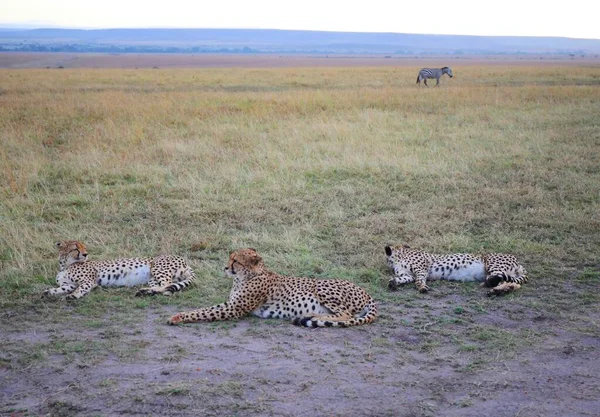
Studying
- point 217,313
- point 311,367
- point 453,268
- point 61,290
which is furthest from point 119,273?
point 453,268

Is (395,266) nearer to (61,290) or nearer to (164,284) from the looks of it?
(164,284)

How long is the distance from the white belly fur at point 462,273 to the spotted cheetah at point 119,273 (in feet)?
7.30

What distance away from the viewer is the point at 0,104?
57.6 ft

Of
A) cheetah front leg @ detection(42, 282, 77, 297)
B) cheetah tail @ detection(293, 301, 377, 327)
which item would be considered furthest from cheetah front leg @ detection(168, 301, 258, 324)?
cheetah front leg @ detection(42, 282, 77, 297)

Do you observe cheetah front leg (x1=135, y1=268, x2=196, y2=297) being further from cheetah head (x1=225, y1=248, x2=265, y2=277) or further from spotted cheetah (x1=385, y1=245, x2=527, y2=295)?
spotted cheetah (x1=385, y1=245, x2=527, y2=295)

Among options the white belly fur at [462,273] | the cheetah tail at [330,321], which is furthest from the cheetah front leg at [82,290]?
the white belly fur at [462,273]

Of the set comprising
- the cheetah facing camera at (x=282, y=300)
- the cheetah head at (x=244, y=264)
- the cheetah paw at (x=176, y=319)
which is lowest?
the cheetah paw at (x=176, y=319)

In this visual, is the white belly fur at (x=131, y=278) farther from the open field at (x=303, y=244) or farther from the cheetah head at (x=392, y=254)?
the cheetah head at (x=392, y=254)

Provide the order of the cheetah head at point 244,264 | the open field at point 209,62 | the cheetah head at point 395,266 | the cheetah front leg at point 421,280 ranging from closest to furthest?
the cheetah head at point 244,264 < the cheetah front leg at point 421,280 < the cheetah head at point 395,266 < the open field at point 209,62

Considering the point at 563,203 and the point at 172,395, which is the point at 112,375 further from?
the point at 563,203

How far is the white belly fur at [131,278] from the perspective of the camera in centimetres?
615

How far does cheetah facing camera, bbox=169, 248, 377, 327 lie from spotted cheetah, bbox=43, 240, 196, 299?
777mm

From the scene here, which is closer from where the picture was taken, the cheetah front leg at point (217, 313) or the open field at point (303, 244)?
the open field at point (303, 244)

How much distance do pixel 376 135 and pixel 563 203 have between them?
514 cm
